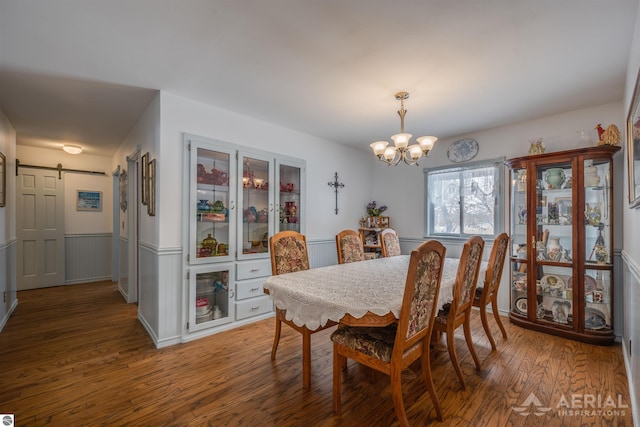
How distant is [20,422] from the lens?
161 centimetres

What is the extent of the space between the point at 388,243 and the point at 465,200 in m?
1.40

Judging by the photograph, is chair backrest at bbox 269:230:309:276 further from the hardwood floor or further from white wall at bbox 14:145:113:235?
white wall at bbox 14:145:113:235

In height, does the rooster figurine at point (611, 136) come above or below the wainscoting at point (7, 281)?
above

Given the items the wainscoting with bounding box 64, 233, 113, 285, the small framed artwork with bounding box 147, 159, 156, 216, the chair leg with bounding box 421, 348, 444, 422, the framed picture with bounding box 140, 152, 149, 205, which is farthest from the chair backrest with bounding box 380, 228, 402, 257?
the wainscoting with bounding box 64, 233, 113, 285

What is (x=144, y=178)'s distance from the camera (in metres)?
3.07

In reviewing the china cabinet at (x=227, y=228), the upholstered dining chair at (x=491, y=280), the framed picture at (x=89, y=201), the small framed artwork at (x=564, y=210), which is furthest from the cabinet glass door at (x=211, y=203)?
the framed picture at (x=89, y=201)

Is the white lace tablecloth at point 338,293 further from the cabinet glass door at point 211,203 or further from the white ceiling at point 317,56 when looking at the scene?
the white ceiling at point 317,56

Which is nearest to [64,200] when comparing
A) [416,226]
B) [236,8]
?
[236,8]

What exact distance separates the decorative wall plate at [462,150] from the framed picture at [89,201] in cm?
633

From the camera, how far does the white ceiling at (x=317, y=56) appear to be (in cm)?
158

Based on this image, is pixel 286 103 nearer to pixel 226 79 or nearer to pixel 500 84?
pixel 226 79

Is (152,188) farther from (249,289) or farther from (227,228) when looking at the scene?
(249,289)

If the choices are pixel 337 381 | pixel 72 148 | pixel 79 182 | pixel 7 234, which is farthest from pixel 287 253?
pixel 79 182

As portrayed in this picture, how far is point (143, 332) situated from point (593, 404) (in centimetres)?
383
